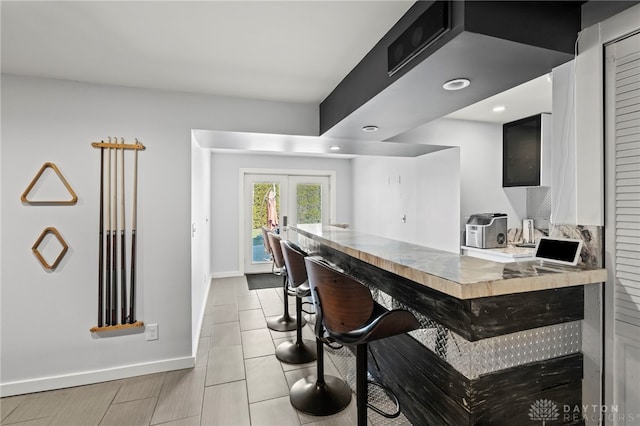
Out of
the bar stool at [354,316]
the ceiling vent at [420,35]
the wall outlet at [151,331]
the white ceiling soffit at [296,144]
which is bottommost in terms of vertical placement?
the wall outlet at [151,331]

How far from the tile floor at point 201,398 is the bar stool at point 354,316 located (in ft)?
2.46

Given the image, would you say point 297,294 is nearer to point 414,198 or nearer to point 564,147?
point 564,147

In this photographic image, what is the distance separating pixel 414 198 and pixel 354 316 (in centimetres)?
327

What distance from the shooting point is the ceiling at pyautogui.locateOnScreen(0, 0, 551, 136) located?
1483 millimetres

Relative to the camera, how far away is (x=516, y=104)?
299cm

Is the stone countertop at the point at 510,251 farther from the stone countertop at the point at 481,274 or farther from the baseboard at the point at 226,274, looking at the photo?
the baseboard at the point at 226,274

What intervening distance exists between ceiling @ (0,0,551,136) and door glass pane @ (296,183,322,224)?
3797 millimetres

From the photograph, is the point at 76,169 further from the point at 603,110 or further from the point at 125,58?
the point at 603,110

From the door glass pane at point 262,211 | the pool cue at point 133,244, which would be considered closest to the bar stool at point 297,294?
the pool cue at point 133,244

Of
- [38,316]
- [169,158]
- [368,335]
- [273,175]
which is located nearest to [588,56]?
[368,335]

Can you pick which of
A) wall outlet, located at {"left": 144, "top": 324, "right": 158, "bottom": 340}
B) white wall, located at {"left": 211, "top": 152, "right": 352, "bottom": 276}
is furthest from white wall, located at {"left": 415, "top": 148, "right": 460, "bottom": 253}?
wall outlet, located at {"left": 144, "top": 324, "right": 158, "bottom": 340}

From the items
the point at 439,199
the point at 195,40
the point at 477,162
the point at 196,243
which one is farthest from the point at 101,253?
the point at 477,162

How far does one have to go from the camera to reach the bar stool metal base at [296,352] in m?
2.63

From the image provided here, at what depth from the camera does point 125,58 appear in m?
2.00
